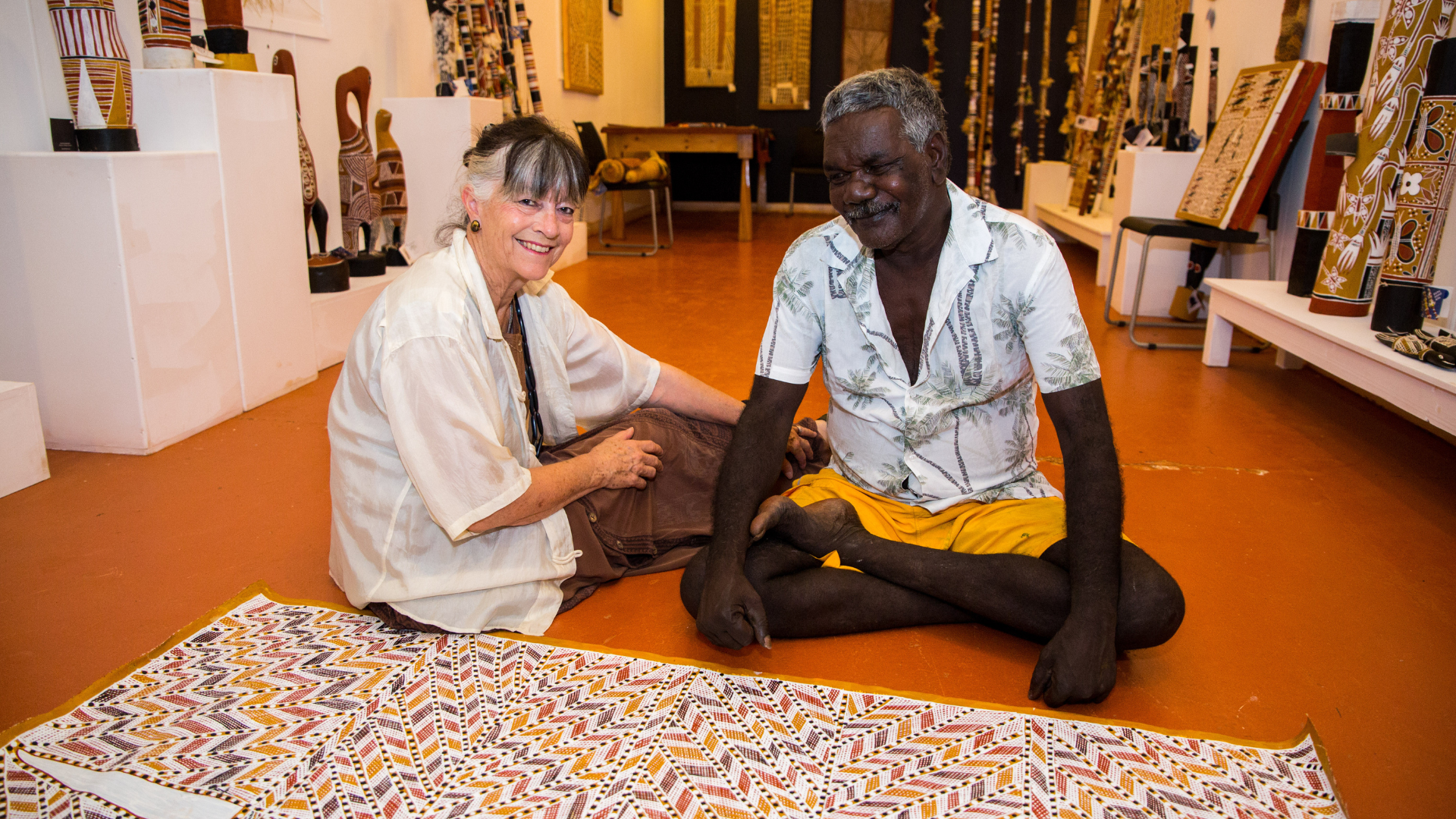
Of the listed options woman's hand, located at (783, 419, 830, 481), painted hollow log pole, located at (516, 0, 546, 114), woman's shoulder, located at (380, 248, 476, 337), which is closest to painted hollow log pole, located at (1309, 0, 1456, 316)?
woman's hand, located at (783, 419, 830, 481)

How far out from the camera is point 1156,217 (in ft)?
16.6

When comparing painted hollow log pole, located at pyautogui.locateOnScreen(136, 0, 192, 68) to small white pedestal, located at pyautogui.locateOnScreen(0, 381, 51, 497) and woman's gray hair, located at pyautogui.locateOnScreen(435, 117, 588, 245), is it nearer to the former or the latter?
small white pedestal, located at pyautogui.locateOnScreen(0, 381, 51, 497)

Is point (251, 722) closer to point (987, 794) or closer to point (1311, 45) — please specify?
point (987, 794)

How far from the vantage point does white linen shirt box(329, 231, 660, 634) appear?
165 cm

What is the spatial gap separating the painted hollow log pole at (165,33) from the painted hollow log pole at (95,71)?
0.13 meters

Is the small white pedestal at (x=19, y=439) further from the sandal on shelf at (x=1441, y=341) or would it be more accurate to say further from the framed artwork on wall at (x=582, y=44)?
the framed artwork on wall at (x=582, y=44)

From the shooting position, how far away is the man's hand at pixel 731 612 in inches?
63.2

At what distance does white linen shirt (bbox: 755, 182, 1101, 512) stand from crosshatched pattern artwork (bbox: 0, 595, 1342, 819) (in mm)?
468

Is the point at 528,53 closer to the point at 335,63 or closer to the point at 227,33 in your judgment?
the point at 335,63

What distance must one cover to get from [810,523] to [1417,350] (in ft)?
Result: 6.68

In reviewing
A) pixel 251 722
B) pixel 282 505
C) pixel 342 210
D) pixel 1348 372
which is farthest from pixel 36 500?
pixel 1348 372

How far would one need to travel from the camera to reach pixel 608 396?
2.27 meters

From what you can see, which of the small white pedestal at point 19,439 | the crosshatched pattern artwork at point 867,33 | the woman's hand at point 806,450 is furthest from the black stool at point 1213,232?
the crosshatched pattern artwork at point 867,33

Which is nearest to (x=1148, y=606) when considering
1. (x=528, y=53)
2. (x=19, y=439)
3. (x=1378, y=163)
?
(x=1378, y=163)
